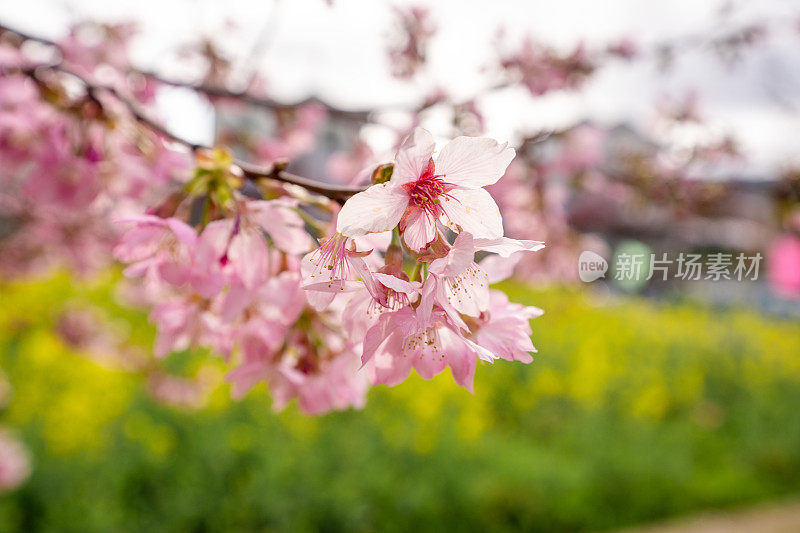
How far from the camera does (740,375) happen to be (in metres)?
6.55

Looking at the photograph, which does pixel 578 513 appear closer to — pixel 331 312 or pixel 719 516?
pixel 719 516

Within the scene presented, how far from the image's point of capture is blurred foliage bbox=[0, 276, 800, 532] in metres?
3.15

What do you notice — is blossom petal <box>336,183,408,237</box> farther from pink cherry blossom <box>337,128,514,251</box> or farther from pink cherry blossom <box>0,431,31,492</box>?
pink cherry blossom <box>0,431,31,492</box>

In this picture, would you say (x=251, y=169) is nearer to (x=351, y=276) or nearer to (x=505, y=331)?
(x=351, y=276)

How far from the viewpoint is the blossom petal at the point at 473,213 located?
597 millimetres

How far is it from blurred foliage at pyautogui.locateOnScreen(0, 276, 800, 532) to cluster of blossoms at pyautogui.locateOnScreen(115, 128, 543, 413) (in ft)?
7.57

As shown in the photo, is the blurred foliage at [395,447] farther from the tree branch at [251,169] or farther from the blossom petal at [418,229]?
the blossom petal at [418,229]

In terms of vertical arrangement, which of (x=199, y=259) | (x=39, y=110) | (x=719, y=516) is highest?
(x=39, y=110)

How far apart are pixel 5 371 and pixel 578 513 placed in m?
3.51

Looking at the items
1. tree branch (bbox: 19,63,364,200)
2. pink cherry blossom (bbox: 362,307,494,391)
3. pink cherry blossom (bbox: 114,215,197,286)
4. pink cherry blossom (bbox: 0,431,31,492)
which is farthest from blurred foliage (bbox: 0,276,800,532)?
pink cherry blossom (bbox: 362,307,494,391)

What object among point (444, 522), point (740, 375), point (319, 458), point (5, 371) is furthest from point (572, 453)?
point (5, 371)

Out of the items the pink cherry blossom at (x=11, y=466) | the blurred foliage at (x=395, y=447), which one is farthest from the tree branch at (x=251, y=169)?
the pink cherry blossom at (x=11, y=466)

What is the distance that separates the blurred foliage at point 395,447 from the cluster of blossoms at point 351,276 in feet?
7.57

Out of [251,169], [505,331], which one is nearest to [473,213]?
[505,331]
